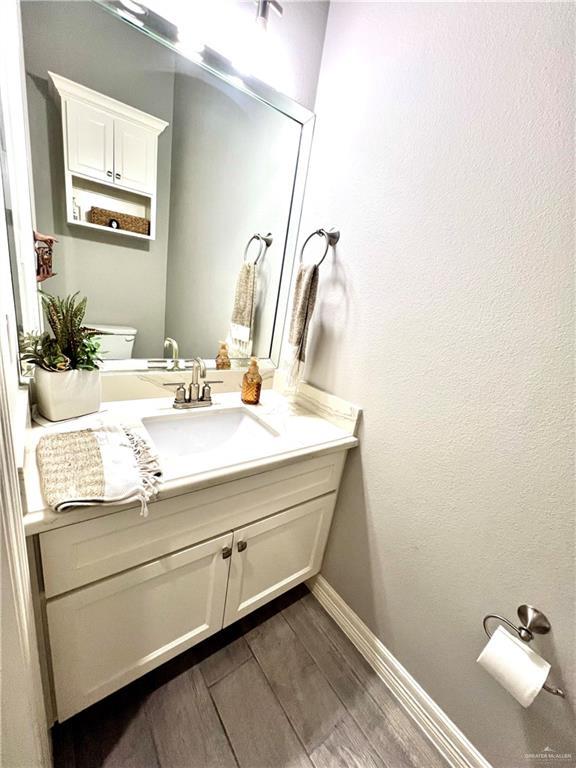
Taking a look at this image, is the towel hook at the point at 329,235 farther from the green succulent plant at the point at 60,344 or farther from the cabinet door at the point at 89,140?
the green succulent plant at the point at 60,344

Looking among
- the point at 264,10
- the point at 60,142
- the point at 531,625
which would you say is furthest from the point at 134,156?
the point at 531,625

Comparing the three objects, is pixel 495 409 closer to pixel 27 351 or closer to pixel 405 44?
pixel 405 44

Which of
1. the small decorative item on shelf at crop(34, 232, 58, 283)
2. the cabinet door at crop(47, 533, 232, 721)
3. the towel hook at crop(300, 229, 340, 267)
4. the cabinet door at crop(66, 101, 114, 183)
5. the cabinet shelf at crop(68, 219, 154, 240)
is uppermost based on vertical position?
the cabinet door at crop(66, 101, 114, 183)

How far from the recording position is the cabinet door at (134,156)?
3.52 ft

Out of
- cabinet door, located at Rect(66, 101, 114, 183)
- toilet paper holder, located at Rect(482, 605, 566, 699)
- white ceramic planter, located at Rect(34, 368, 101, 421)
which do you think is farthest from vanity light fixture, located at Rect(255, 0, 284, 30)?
toilet paper holder, located at Rect(482, 605, 566, 699)

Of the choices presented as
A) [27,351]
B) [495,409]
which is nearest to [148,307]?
[27,351]

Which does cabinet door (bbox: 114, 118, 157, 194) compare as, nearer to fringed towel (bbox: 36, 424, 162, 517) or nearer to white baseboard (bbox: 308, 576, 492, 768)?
fringed towel (bbox: 36, 424, 162, 517)

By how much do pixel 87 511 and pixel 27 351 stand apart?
550 mm

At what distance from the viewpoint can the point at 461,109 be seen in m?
0.84

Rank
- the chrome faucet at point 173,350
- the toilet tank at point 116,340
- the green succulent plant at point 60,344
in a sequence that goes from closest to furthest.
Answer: the green succulent plant at point 60,344 → the toilet tank at point 116,340 → the chrome faucet at point 173,350

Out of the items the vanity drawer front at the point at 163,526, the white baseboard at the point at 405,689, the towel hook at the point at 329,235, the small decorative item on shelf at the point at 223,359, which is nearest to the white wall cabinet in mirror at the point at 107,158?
the small decorative item on shelf at the point at 223,359

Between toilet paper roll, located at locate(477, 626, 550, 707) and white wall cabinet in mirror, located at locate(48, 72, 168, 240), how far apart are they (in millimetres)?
1627

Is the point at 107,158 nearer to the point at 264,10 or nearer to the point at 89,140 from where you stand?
the point at 89,140

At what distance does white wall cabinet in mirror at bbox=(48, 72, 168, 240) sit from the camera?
3.26ft
